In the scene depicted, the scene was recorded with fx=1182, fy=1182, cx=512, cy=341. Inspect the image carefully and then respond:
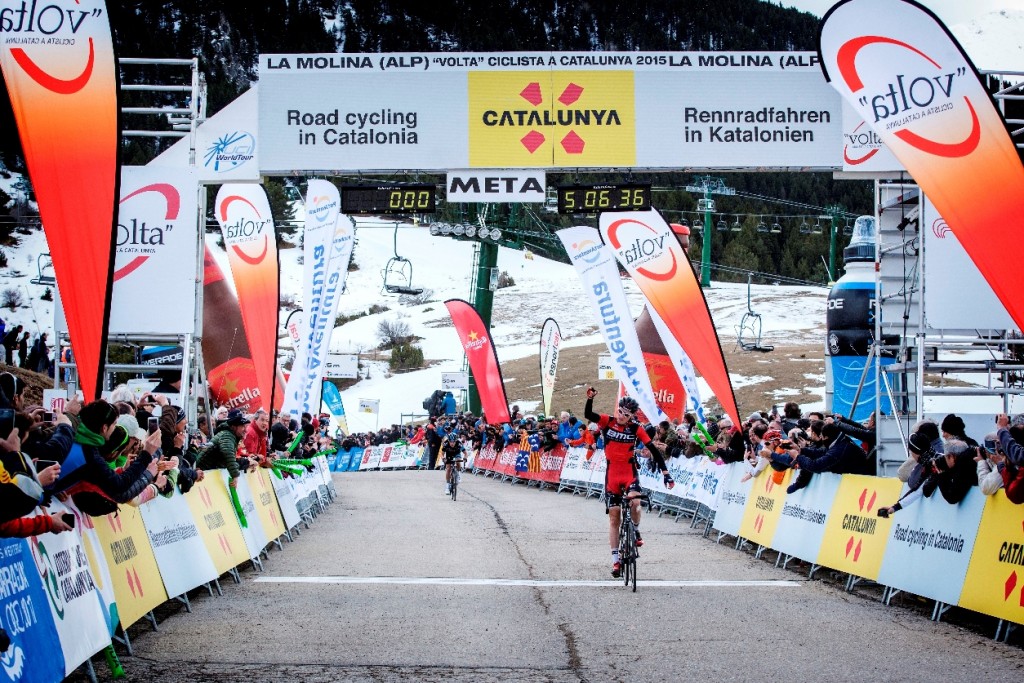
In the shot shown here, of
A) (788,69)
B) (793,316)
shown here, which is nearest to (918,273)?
(788,69)

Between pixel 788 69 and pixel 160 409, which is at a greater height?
pixel 788 69

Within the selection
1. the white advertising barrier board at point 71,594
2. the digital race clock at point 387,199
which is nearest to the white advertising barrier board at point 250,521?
the white advertising barrier board at point 71,594

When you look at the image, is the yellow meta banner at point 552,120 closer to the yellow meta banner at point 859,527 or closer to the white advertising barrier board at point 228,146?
the white advertising barrier board at point 228,146

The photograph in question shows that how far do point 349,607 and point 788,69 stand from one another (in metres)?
11.6

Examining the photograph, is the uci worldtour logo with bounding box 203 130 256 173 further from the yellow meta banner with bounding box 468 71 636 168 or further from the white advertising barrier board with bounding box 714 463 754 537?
→ the white advertising barrier board with bounding box 714 463 754 537

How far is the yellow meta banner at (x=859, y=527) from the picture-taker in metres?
11.0

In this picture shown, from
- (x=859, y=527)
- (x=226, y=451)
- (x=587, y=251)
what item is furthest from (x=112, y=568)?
(x=587, y=251)

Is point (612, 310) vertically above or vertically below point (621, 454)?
above

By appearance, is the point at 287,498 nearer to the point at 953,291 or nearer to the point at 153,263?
the point at 153,263

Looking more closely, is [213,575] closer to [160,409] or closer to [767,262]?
[160,409]

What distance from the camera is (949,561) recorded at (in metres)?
9.43

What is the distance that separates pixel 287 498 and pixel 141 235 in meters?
4.26

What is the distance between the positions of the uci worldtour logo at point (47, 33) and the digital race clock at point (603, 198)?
8.86 metres

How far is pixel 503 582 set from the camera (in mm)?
11547
